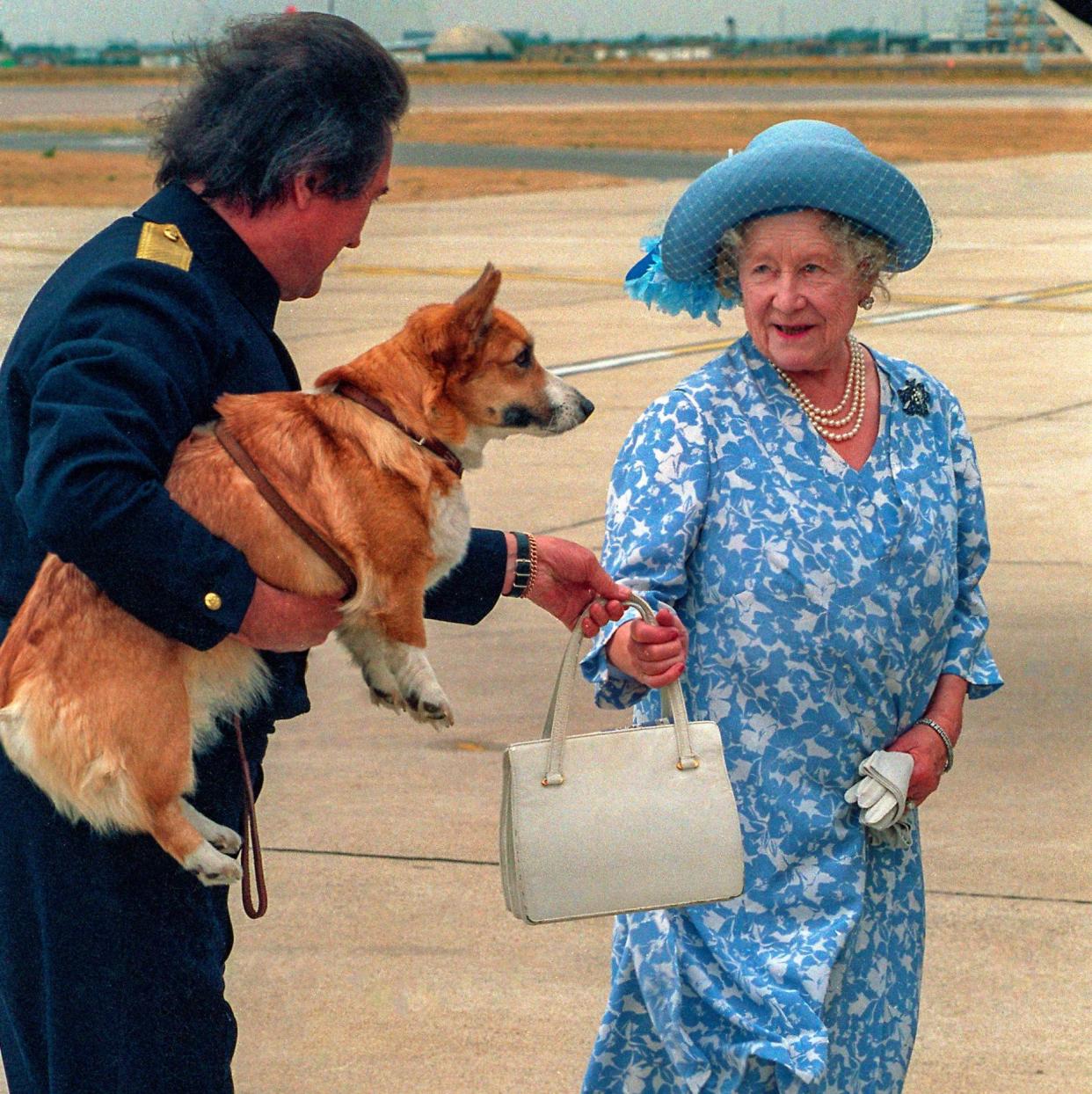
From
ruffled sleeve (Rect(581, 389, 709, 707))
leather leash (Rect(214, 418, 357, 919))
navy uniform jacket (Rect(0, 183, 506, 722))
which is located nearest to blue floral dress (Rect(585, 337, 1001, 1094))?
ruffled sleeve (Rect(581, 389, 709, 707))

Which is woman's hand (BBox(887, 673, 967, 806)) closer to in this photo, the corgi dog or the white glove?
the white glove

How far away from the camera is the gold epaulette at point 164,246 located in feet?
7.46

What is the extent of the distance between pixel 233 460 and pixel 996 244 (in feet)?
57.4

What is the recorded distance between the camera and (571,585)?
275 centimetres

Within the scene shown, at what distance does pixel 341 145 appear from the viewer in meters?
2.32

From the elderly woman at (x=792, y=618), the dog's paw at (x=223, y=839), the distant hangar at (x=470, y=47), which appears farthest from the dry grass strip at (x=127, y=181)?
the distant hangar at (x=470, y=47)

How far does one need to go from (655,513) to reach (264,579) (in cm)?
75

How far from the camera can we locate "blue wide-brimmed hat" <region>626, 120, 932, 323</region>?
2791mm

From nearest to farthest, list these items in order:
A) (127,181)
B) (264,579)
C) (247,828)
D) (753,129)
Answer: (264,579) → (247,828) → (127,181) → (753,129)

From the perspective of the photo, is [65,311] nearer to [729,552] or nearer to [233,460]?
[233,460]

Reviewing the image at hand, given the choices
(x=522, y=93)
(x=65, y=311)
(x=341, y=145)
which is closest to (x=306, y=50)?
(x=341, y=145)

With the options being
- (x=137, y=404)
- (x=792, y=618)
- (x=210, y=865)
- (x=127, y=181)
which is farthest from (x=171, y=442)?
(x=127, y=181)

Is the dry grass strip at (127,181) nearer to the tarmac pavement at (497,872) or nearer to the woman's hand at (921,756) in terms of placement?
the tarmac pavement at (497,872)

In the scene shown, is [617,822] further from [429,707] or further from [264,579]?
[264,579]
